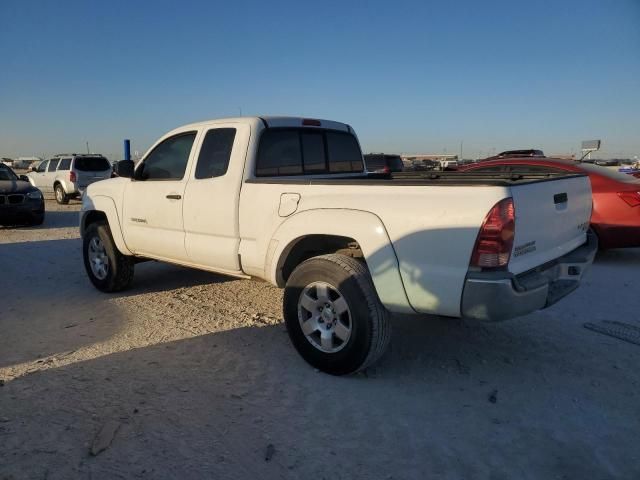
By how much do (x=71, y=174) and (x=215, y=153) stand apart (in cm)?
1487

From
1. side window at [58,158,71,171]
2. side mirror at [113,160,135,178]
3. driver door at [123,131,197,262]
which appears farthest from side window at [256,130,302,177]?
side window at [58,158,71,171]

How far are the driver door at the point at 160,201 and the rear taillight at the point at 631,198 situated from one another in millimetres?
5765

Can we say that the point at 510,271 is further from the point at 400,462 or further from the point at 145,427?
the point at 145,427

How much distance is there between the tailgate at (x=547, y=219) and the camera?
296 centimetres

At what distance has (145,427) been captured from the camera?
290 cm

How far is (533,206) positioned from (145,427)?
2.70 m

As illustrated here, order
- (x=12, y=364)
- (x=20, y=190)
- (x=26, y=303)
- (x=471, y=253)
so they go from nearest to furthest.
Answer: (x=471, y=253)
(x=12, y=364)
(x=26, y=303)
(x=20, y=190)

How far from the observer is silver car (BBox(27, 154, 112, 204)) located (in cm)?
1722

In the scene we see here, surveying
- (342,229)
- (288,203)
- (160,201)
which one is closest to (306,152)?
(288,203)

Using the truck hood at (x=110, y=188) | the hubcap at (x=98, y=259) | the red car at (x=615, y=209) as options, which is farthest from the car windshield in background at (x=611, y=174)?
the hubcap at (x=98, y=259)

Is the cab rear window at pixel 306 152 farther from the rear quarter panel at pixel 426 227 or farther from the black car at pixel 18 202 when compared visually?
the black car at pixel 18 202

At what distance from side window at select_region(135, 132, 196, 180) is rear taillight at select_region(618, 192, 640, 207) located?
5.77 meters

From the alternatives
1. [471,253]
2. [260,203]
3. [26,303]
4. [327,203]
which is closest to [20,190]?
[26,303]

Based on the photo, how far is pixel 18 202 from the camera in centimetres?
1132
